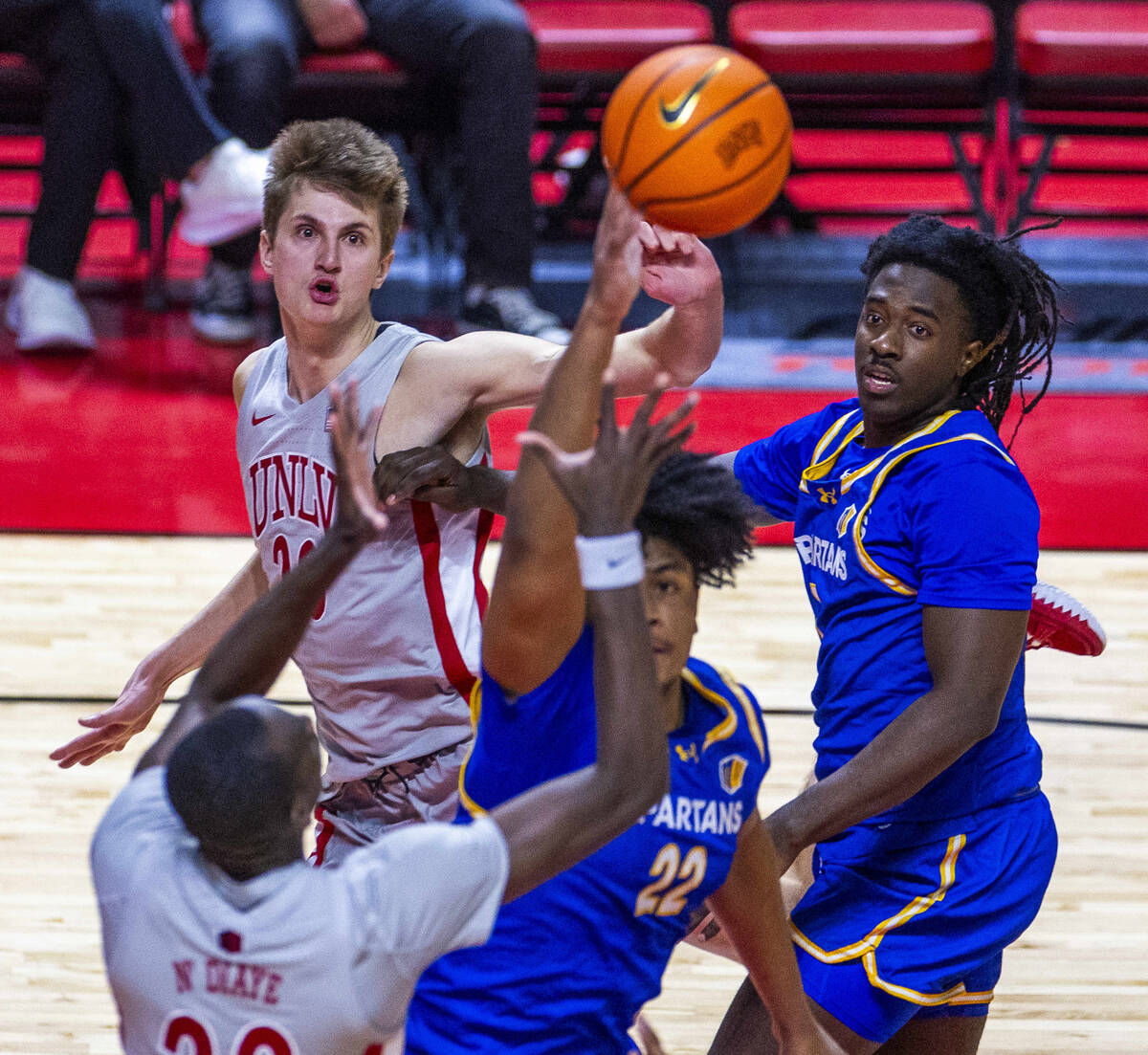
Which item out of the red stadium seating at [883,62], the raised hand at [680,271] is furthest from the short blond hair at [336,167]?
the red stadium seating at [883,62]

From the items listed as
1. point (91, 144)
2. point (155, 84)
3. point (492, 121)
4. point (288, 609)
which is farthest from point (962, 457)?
point (91, 144)

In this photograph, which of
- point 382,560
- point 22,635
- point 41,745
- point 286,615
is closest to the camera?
point 286,615

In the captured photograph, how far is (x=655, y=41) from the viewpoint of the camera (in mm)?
7773

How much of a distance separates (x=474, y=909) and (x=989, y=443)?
1.21m

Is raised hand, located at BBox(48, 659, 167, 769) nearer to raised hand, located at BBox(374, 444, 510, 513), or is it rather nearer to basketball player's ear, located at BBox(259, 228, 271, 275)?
raised hand, located at BBox(374, 444, 510, 513)

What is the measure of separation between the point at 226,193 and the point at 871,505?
4931 millimetres

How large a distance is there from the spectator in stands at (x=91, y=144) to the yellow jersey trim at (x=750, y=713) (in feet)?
17.1

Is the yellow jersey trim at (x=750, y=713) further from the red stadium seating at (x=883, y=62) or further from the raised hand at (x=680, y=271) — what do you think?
the red stadium seating at (x=883, y=62)

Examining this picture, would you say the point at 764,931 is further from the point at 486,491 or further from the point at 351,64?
the point at 351,64

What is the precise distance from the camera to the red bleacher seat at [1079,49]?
25.5ft

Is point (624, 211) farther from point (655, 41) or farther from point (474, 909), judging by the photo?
point (655, 41)

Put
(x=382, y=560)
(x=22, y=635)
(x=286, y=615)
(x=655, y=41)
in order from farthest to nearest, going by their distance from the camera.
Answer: (x=655, y=41)
(x=22, y=635)
(x=382, y=560)
(x=286, y=615)

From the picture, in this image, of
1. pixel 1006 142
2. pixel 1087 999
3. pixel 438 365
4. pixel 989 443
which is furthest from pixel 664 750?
pixel 1006 142

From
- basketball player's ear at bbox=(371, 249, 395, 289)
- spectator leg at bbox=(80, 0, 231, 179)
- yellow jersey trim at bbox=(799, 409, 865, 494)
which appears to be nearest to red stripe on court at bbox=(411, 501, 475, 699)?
basketball player's ear at bbox=(371, 249, 395, 289)
